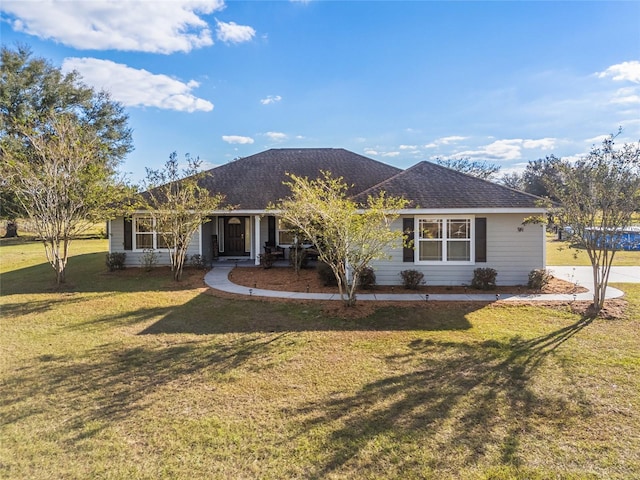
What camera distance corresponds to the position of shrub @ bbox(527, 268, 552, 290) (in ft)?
34.7

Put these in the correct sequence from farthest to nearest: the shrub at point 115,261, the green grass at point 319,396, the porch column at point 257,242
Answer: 1. the porch column at point 257,242
2. the shrub at point 115,261
3. the green grass at point 319,396

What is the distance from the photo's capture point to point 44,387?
470cm

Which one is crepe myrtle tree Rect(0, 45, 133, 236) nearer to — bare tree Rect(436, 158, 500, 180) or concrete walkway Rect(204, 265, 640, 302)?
concrete walkway Rect(204, 265, 640, 302)

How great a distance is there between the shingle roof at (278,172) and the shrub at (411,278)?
6616mm

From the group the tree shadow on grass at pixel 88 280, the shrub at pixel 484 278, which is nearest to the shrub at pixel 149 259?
the tree shadow on grass at pixel 88 280

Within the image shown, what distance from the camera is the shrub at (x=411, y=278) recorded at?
11.0 metres

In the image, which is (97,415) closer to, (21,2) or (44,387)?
(44,387)

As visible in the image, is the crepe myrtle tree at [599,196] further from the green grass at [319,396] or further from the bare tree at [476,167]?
the bare tree at [476,167]

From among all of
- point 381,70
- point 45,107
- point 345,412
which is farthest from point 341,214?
point 45,107

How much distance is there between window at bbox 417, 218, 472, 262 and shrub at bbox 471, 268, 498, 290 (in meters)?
0.57

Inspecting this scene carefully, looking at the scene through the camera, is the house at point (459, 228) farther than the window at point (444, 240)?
No

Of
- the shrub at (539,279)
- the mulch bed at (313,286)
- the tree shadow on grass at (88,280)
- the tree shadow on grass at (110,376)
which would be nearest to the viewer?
the tree shadow on grass at (110,376)

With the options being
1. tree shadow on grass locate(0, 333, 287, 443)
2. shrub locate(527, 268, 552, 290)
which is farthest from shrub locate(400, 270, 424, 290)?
tree shadow on grass locate(0, 333, 287, 443)

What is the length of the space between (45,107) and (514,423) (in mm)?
42861
